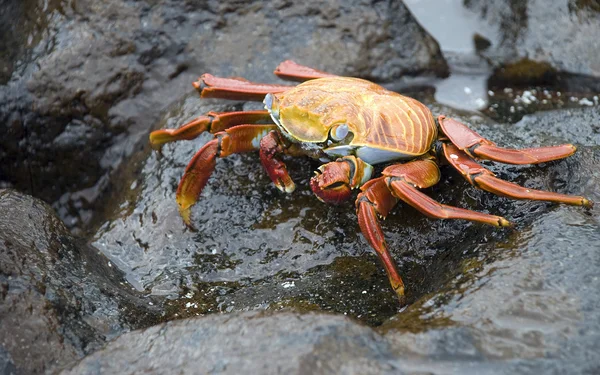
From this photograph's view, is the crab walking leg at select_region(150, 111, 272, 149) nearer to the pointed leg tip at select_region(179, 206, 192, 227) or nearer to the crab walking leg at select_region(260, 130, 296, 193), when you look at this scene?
the crab walking leg at select_region(260, 130, 296, 193)

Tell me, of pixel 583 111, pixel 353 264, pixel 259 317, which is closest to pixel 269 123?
pixel 353 264

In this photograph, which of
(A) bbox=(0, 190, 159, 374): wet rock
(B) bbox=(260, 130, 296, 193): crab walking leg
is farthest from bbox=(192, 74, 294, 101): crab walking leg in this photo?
(A) bbox=(0, 190, 159, 374): wet rock

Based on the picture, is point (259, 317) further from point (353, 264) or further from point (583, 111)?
point (583, 111)

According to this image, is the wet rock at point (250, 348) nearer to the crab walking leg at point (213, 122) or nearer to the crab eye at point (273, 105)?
the crab eye at point (273, 105)

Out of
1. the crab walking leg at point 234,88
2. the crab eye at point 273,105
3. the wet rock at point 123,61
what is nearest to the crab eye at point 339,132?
the crab eye at point 273,105

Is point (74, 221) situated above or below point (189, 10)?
below
